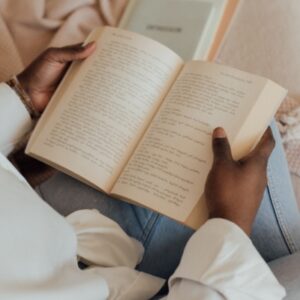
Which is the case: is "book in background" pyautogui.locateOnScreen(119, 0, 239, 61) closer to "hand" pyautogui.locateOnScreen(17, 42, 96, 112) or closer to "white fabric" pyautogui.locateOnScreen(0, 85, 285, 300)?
"hand" pyautogui.locateOnScreen(17, 42, 96, 112)

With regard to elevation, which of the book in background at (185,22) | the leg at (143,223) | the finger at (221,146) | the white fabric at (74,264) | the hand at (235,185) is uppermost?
the book in background at (185,22)

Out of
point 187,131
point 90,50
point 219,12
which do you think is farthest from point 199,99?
point 219,12

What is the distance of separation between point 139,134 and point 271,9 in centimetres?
54

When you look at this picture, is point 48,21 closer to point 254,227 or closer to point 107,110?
point 107,110

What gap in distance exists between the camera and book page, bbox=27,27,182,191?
2.28 ft

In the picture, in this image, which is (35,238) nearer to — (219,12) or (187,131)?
(187,131)

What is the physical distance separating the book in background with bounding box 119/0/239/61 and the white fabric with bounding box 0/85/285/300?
413 millimetres

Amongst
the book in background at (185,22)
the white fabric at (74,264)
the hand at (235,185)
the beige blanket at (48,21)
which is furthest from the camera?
the beige blanket at (48,21)

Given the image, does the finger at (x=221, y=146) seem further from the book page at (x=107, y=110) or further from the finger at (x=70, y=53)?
the finger at (x=70, y=53)

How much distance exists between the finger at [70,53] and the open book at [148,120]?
0.5 inches

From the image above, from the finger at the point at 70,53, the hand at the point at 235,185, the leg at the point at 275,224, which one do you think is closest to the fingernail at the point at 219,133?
the hand at the point at 235,185

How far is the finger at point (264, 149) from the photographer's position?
623 mm

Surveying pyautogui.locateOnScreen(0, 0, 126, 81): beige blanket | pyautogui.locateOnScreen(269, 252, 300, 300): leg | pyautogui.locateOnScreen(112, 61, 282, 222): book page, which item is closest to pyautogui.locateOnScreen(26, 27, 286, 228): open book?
pyautogui.locateOnScreen(112, 61, 282, 222): book page

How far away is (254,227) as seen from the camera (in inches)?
27.3
